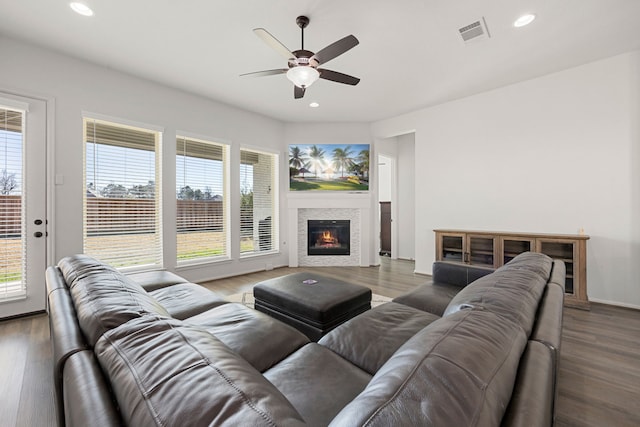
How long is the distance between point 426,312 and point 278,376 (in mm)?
1220

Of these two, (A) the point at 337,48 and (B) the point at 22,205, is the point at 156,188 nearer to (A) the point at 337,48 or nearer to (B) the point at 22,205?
(B) the point at 22,205

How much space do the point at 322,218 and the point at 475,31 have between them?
386cm

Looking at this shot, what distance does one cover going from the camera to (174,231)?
404 cm

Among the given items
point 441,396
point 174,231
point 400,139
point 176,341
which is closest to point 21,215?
point 174,231

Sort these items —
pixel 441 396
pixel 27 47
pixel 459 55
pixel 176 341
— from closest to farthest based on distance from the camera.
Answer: pixel 441 396, pixel 176 341, pixel 27 47, pixel 459 55

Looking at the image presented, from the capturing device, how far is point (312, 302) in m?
2.16

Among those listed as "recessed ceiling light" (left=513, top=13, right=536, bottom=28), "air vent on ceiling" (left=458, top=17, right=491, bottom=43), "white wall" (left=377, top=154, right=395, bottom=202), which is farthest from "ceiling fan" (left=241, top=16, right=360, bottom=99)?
"white wall" (left=377, top=154, right=395, bottom=202)

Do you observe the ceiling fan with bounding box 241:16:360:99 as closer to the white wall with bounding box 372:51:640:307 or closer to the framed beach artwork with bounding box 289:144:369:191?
the white wall with bounding box 372:51:640:307

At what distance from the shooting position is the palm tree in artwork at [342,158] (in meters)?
5.54

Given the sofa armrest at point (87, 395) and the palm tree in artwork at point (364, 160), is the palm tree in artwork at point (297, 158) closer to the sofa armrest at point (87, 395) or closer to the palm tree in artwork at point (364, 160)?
the palm tree in artwork at point (364, 160)

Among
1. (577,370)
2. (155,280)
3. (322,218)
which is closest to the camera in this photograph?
(577,370)

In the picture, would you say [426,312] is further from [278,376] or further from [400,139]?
[400,139]

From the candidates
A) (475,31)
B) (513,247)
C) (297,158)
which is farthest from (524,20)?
(297,158)

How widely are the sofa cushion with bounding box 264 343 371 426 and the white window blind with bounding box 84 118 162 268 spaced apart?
A: 3327 millimetres
